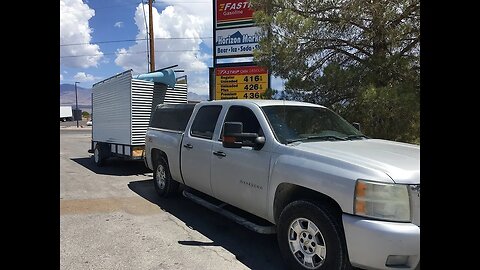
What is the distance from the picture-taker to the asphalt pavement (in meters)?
4.20

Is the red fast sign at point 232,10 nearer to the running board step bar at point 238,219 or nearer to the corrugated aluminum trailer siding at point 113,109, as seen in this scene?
the corrugated aluminum trailer siding at point 113,109

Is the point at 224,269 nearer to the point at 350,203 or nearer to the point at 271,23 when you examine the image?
the point at 350,203

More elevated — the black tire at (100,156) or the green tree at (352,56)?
the green tree at (352,56)

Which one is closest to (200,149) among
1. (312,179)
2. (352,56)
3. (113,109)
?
(312,179)

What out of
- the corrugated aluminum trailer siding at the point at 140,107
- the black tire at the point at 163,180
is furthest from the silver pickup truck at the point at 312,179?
the corrugated aluminum trailer siding at the point at 140,107

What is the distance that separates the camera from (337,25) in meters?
7.64

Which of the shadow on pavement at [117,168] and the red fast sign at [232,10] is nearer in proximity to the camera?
the shadow on pavement at [117,168]

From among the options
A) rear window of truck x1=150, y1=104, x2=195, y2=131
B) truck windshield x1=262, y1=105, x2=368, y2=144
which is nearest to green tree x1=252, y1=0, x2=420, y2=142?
truck windshield x1=262, y1=105, x2=368, y2=144

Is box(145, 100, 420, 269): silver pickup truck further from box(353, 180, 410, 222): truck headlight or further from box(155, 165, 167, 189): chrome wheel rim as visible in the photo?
box(155, 165, 167, 189): chrome wheel rim

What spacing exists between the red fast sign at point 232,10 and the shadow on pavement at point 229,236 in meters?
8.65

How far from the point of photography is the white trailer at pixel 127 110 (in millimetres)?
10211

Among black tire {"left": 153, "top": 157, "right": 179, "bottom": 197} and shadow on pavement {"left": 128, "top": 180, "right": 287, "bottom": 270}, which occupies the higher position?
black tire {"left": 153, "top": 157, "right": 179, "bottom": 197}

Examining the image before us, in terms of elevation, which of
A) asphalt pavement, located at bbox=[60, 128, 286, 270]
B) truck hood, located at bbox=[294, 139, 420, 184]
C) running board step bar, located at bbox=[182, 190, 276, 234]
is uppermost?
truck hood, located at bbox=[294, 139, 420, 184]
